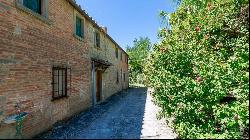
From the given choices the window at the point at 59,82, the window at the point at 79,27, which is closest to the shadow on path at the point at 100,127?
the window at the point at 59,82

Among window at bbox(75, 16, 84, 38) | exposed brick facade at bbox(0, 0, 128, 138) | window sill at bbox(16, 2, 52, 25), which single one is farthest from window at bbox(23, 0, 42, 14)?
window at bbox(75, 16, 84, 38)

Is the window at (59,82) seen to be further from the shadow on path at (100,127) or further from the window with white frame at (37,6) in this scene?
the window with white frame at (37,6)

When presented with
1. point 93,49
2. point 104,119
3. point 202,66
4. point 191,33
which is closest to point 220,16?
point 191,33

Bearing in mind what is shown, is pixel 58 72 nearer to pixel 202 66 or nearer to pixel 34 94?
pixel 34 94

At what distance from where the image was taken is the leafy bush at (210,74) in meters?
6.75

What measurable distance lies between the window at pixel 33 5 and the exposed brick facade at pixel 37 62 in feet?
1.39

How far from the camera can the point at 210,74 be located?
6891 millimetres

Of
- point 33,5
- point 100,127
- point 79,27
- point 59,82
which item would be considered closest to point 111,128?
point 100,127

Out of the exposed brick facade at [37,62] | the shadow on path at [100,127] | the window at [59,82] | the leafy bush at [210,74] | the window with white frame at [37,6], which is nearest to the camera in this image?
the leafy bush at [210,74]

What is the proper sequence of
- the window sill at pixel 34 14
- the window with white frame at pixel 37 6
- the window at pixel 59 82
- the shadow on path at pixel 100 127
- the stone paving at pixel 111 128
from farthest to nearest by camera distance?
the window at pixel 59 82, the window with white frame at pixel 37 6, the shadow on path at pixel 100 127, the stone paving at pixel 111 128, the window sill at pixel 34 14

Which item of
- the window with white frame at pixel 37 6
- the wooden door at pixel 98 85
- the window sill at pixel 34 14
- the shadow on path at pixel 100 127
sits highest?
the window with white frame at pixel 37 6

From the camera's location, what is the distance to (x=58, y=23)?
1084 cm

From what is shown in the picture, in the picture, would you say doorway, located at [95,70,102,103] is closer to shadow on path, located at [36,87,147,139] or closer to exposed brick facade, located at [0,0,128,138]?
exposed brick facade, located at [0,0,128,138]

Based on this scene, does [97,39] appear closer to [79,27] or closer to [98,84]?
[98,84]
